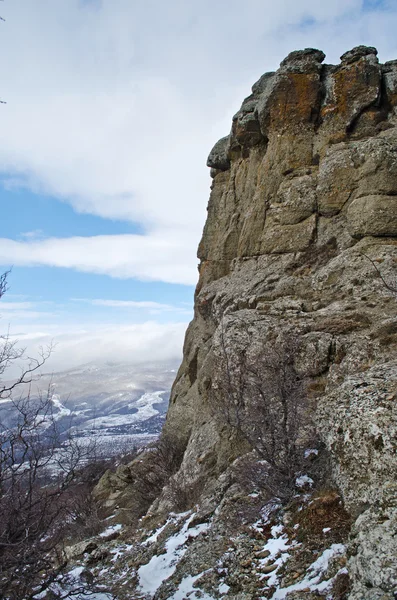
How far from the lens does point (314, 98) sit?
18953 millimetres

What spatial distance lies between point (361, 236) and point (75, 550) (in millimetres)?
14605

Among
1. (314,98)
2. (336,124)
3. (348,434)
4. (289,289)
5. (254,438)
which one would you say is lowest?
(254,438)

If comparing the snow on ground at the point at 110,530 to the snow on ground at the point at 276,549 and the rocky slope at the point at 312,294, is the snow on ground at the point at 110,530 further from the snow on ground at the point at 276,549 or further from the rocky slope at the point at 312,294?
the snow on ground at the point at 276,549

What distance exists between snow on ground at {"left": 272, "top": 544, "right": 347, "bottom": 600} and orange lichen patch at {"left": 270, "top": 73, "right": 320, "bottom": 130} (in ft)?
58.2

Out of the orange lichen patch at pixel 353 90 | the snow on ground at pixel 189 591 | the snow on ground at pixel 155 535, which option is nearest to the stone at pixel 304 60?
the orange lichen patch at pixel 353 90

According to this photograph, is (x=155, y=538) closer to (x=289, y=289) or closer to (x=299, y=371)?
(x=299, y=371)

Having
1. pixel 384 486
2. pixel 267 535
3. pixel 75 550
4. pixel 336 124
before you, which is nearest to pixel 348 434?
pixel 384 486

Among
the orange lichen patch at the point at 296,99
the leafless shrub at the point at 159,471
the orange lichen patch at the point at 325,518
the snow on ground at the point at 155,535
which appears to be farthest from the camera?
the leafless shrub at the point at 159,471

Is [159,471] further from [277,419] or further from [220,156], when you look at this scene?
[220,156]

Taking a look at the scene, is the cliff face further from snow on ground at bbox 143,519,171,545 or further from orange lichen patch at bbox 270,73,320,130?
snow on ground at bbox 143,519,171,545

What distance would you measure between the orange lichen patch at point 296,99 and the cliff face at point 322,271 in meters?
0.05

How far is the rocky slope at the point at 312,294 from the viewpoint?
5.99 meters

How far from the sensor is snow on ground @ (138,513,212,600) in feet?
30.5

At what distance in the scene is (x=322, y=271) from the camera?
15.1 meters
